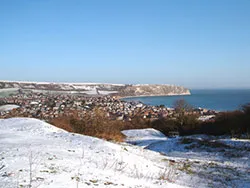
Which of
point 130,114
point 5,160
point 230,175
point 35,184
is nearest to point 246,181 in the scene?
point 230,175

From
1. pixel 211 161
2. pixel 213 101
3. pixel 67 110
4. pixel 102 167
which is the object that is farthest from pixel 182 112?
pixel 213 101

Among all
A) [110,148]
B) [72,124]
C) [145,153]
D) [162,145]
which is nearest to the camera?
[110,148]

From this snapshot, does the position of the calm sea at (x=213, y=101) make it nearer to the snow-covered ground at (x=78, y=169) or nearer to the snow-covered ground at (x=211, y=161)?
the snow-covered ground at (x=211, y=161)

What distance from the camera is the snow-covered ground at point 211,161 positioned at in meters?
7.58

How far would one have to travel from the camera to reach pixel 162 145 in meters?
16.4

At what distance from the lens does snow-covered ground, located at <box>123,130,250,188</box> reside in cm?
758

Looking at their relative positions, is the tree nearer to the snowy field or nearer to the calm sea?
the snowy field

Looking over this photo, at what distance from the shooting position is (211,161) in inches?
426

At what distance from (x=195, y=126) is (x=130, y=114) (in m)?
16.3

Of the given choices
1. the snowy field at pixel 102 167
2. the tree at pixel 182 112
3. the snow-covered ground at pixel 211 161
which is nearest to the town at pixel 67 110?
the tree at pixel 182 112

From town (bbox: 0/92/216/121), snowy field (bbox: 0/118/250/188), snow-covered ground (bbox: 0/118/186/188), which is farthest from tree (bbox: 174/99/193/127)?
snow-covered ground (bbox: 0/118/186/188)

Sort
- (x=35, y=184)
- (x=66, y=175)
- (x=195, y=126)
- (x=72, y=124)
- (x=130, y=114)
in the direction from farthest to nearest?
1. (x=130, y=114)
2. (x=195, y=126)
3. (x=72, y=124)
4. (x=66, y=175)
5. (x=35, y=184)

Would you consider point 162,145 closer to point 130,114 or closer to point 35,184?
point 35,184

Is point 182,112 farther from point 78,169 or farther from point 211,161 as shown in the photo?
point 78,169
